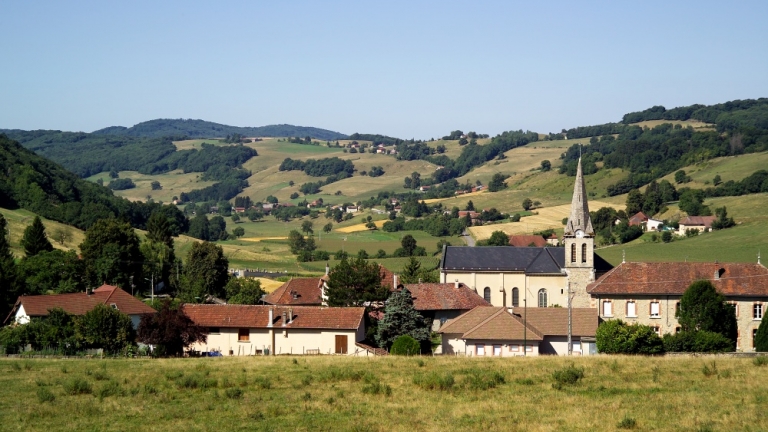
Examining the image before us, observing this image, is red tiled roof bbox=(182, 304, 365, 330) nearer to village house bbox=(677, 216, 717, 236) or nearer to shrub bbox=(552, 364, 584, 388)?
shrub bbox=(552, 364, 584, 388)

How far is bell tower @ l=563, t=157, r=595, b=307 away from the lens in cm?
7156

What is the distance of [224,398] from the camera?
105ft

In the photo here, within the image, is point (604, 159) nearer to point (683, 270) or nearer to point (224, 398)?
point (683, 270)

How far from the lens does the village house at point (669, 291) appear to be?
58281mm

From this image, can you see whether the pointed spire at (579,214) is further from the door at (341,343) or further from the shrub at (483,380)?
the shrub at (483,380)

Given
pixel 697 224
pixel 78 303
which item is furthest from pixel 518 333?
pixel 697 224

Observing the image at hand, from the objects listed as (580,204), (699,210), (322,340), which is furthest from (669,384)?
(699,210)

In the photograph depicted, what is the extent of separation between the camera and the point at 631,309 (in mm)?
60531

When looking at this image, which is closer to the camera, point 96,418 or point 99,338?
point 96,418

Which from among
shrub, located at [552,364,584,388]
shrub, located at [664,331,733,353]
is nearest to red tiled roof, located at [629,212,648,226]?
shrub, located at [664,331,733,353]

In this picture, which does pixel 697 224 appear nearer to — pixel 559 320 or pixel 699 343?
pixel 559 320

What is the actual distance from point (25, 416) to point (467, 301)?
136 ft

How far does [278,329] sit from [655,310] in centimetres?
2268

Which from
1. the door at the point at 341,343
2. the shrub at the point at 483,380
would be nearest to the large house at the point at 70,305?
the door at the point at 341,343
